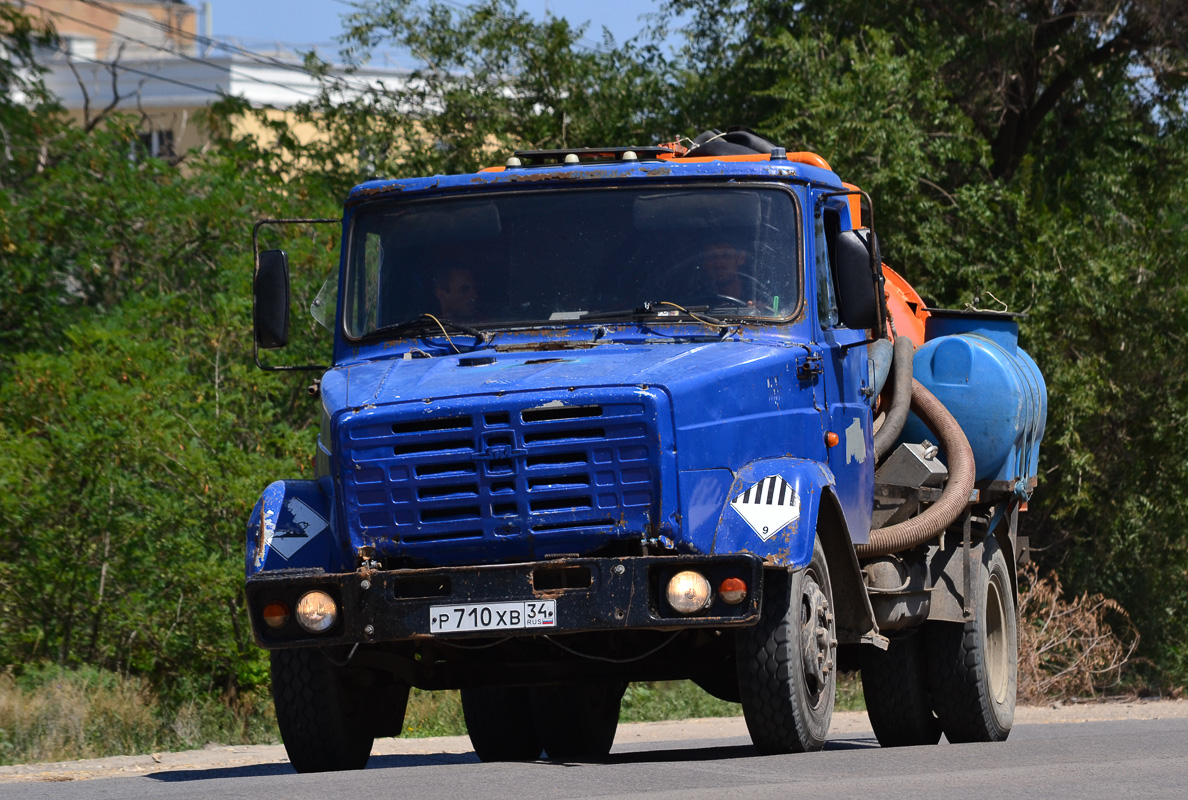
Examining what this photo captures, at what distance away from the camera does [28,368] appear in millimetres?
15992

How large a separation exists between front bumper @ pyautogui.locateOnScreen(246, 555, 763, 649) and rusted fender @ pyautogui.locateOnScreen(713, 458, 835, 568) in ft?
0.51

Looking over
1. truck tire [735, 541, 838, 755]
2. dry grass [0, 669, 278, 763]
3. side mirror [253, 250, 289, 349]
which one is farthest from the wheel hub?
dry grass [0, 669, 278, 763]

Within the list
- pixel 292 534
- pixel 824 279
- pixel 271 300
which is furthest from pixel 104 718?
pixel 824 279

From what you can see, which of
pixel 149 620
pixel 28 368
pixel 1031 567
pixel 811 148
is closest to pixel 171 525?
pixel 149 620

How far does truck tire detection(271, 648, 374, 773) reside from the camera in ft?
23.8

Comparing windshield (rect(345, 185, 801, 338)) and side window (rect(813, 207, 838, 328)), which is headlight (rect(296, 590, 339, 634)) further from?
side window (rect(813, 207, 838, 328))

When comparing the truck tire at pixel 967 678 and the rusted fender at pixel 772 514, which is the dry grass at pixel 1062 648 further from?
the rusted fender at pixel 772 514

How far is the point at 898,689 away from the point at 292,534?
3944 mm

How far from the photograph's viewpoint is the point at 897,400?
918 centimetres

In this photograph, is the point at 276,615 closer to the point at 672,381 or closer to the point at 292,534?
the point at 292,534

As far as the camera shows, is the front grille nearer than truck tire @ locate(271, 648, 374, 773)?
Yes

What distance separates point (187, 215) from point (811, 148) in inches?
277

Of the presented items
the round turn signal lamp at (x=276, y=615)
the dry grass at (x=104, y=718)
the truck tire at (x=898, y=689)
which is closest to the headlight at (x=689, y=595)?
the round turn signal lamp at (x=276, y=615)

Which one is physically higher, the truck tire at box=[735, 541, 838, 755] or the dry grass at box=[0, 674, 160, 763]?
the truck tire at box=[735, 541, 838, 755]
